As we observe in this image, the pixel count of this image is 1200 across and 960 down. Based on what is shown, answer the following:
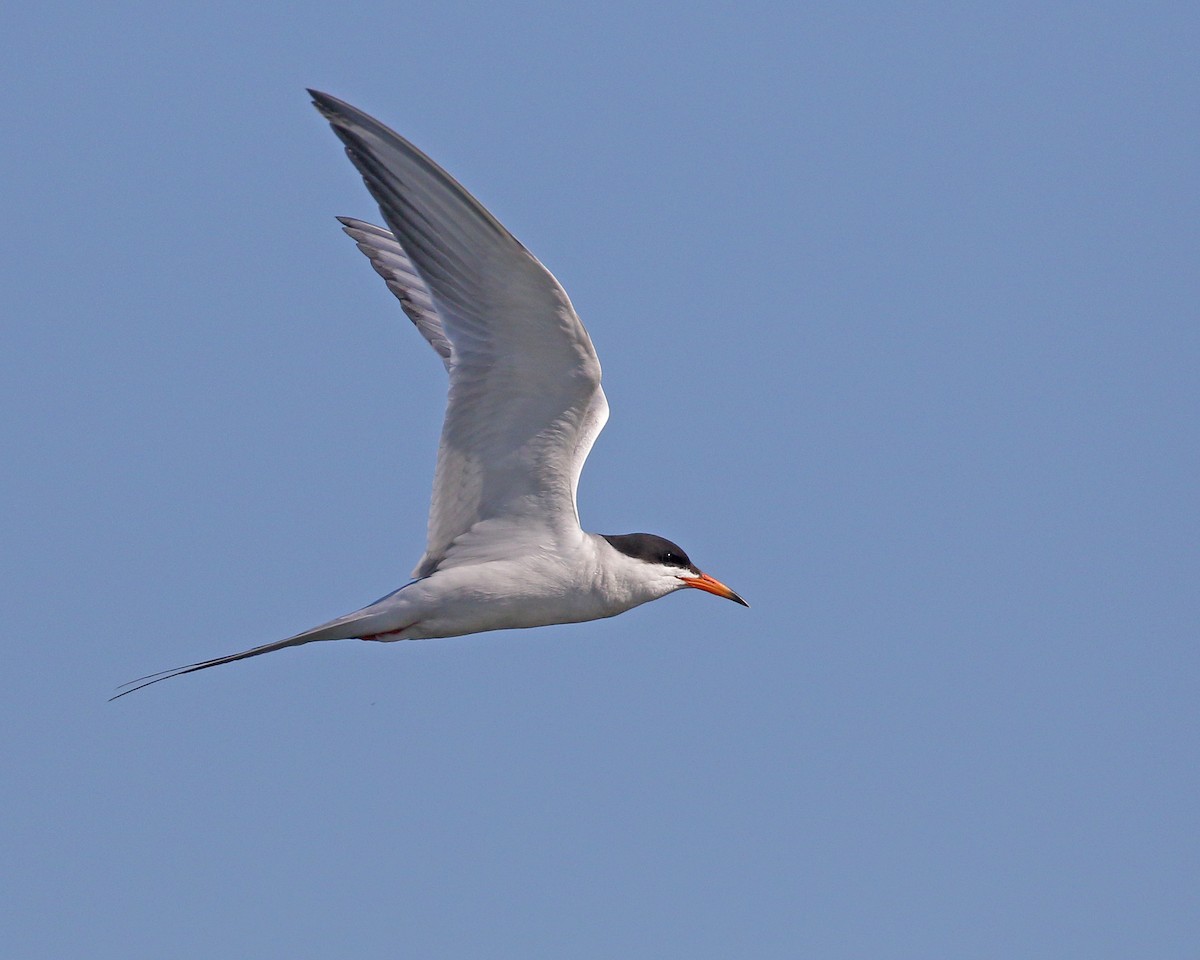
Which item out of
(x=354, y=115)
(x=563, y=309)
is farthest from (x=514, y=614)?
(x=354, y=115)

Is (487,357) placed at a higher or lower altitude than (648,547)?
higher

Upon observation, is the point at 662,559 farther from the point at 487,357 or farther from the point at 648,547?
the point at 487,357

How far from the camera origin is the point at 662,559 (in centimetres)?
981

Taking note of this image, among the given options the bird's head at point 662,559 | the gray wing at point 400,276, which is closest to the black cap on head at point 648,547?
the bird's head at point 662,559

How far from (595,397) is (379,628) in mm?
1929

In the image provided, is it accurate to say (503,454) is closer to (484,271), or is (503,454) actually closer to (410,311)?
(484,271)

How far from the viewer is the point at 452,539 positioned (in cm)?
954

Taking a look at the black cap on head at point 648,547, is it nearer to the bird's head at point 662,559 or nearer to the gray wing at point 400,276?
the bird's head at point 662,559

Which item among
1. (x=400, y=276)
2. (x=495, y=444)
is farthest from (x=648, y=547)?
(x=400, y=276)

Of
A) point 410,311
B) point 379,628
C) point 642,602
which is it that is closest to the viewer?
point 379,628

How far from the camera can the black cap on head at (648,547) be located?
31.7ft

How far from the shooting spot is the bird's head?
381 inches

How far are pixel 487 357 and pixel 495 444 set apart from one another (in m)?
0.65

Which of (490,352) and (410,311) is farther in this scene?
(410,311)
